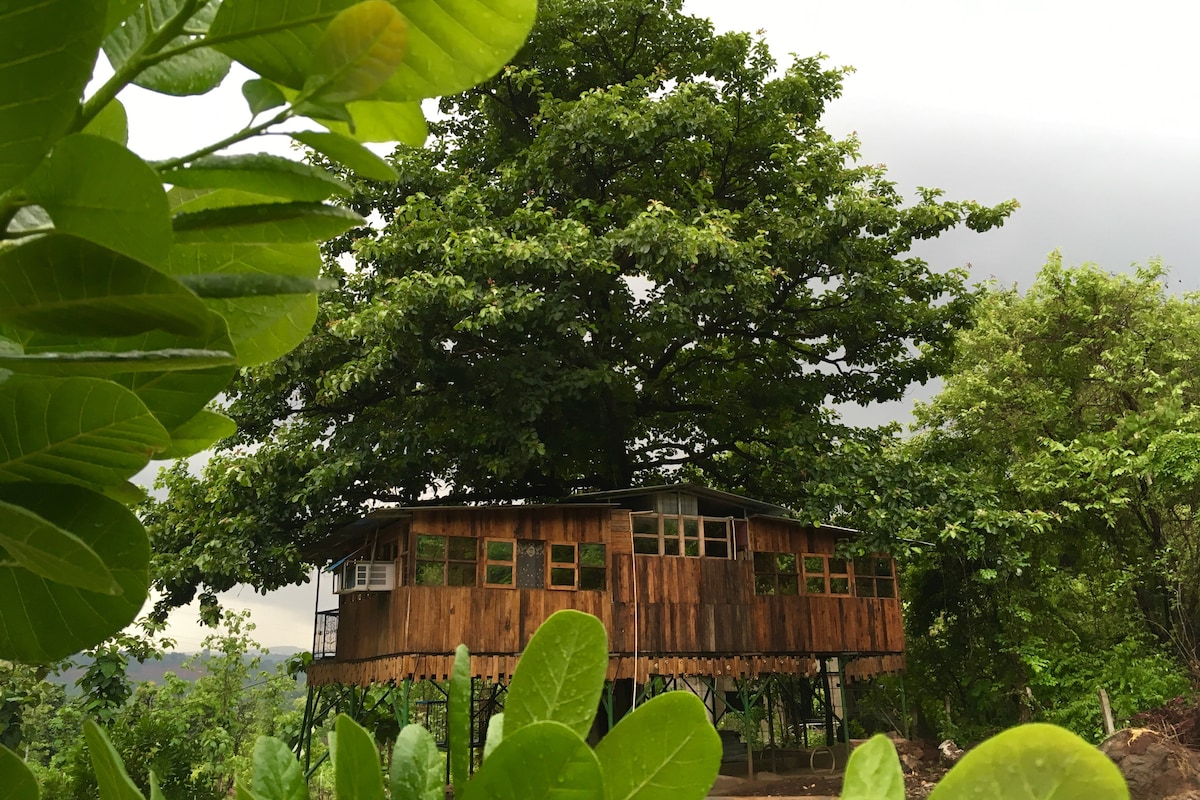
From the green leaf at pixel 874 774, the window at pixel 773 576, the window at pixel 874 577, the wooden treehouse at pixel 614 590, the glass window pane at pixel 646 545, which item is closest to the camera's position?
the green leaf at pixel 874 774

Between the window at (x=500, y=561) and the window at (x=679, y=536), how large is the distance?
1.60 metres

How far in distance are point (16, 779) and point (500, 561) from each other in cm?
1052

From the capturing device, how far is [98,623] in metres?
0.37

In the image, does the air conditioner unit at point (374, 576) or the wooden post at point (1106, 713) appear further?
the wooden post at point (1106, 713)

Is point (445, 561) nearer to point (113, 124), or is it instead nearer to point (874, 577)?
point (874, 577)

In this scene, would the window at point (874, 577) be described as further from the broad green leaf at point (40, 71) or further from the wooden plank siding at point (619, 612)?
the broad green leaf at point (40, 71)

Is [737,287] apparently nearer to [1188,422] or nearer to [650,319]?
[650,319]

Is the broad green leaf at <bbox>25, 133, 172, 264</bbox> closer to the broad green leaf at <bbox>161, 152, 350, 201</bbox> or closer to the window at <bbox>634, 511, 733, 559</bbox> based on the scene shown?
the broad green leaf at <bbox>161, 152, 350, 201</bbox>

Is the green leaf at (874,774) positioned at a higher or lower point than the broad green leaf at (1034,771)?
lower

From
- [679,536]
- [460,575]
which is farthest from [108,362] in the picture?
[679,536]

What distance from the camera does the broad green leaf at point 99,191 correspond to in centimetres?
28

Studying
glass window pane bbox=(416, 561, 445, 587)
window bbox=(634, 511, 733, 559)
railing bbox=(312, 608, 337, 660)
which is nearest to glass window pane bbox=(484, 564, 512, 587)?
glass window pane bbox=(416, 561, 445, 587)

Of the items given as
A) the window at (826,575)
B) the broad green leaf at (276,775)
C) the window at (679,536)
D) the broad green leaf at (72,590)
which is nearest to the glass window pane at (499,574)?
the window at (679,536)

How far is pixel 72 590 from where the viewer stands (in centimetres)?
36
